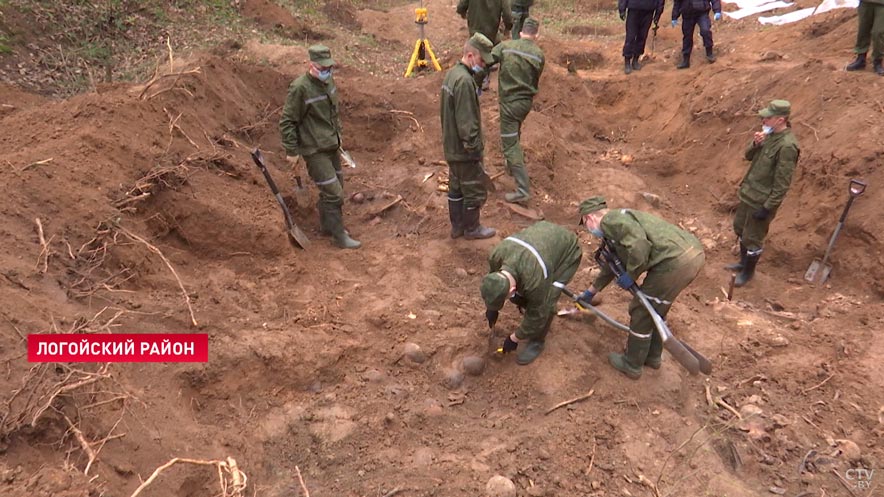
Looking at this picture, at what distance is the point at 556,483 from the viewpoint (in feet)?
11.0

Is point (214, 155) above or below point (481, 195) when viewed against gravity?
above

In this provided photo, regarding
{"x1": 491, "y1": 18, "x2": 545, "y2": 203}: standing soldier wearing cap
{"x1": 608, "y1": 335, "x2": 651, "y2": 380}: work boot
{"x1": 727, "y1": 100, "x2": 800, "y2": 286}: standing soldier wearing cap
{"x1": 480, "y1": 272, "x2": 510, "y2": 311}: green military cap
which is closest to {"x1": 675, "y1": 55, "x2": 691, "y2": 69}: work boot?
{"x1": 491, "y1": 18, "x2": 545, "y2": 203}: standing soldier wearing cap

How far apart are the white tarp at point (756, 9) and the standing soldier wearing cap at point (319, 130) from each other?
10612 mm

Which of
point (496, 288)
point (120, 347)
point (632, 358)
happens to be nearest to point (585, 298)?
point (632, 358)

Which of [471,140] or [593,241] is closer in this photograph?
[471,140]

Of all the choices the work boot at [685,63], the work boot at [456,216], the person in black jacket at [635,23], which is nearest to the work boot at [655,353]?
the work boot at [456,216]

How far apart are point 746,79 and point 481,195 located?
4.74 m

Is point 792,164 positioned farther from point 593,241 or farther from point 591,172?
point 591,172

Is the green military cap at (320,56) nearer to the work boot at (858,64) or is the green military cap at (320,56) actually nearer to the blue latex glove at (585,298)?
the blue latex glove at (585,298)

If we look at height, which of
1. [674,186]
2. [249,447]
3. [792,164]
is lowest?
[674,186]

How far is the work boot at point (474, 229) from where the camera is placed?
18.9ft

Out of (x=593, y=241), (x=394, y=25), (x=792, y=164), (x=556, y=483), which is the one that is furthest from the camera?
(x=394, y=25)

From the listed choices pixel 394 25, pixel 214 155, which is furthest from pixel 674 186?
pixel 394 25

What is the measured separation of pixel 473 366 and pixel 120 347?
7.90 feet
